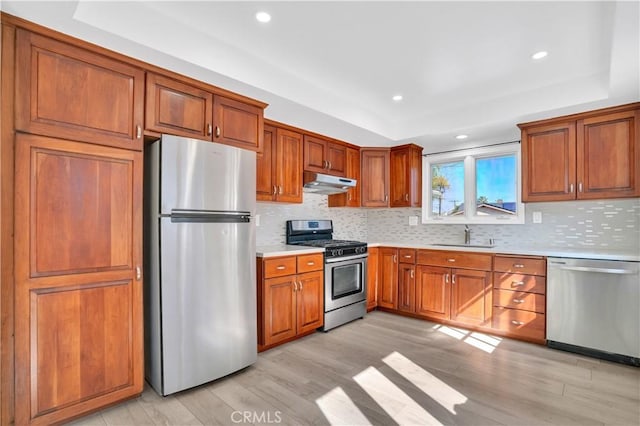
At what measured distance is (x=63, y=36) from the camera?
5.72ft

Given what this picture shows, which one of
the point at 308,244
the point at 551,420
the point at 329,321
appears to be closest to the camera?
the point at 551,420

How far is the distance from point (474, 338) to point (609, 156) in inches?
84.2

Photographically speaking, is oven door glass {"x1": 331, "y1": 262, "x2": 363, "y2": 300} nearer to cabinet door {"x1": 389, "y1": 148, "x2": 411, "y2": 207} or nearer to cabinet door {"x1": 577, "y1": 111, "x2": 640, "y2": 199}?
cabinet door {"x1": 389, "y1": 148, "x2": 411, "y2": 207}

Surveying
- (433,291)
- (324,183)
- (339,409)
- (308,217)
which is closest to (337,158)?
(324,183)

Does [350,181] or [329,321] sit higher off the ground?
[350,181]

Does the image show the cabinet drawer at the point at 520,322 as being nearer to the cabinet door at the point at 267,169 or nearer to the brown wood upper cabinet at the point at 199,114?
the cabinet door at the point at 267,169

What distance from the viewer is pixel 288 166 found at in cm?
339

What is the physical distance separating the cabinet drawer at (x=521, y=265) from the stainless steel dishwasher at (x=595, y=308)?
0.21 ft

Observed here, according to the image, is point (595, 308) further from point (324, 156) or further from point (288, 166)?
point (288, 166)

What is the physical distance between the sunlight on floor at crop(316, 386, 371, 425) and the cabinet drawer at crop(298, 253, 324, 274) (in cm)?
119

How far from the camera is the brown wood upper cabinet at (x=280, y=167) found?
10.3ft

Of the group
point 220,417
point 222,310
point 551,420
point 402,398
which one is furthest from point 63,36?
point 551,420

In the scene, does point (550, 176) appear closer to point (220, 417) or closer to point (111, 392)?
point (220, 417)

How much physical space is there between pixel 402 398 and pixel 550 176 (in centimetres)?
265
